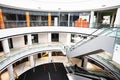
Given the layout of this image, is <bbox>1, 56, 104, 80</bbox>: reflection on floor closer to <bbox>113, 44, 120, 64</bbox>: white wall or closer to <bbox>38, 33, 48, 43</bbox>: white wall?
<bbox>38, 33, 48, 43</bbox>: white wall

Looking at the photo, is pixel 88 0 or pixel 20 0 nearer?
pixel 20 0

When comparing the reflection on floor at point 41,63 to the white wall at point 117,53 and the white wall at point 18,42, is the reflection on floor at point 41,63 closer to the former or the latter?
the white wall at point 18,42

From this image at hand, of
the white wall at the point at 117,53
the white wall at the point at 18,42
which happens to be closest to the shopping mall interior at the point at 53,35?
the white wall at the point at 18,42

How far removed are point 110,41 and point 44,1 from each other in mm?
11543

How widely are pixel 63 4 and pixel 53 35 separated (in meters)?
5.79

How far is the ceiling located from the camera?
10016mm

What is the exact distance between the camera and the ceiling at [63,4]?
10016mm

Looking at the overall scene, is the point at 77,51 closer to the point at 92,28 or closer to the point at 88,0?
the point at 92,28

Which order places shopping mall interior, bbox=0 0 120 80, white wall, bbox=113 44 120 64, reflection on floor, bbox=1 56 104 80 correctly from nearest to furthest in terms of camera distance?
white wall, bbox=113 44 120 64, shopping mall interior, bbox=0 0 120 80, reflection on floor, bbox=1 56 104 80

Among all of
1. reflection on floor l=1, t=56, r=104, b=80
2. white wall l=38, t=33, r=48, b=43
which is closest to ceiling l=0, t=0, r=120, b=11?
white wall l=38, t=33, r=48, b=43

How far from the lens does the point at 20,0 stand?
36.5 feet

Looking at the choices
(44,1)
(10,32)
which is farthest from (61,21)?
(10,32)

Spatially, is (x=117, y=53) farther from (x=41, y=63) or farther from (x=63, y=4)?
(x=41, y=63)

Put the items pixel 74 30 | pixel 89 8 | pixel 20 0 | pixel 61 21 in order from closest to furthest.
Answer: pixel 20 0 → pixel 89 8 → pixel 74 30 → pixel 61 21
